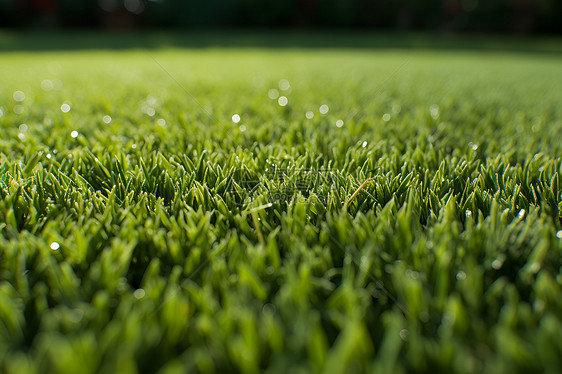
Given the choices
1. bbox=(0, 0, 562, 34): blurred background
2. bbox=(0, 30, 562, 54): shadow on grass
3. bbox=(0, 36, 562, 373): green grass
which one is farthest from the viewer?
bbox=(0, 0, 562, 34): blurred background

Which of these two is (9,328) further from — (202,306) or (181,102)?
(181,102)

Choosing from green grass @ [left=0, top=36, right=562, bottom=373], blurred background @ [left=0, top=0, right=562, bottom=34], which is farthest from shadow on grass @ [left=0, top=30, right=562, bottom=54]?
green grass @ [left=0, top=36, right=562, bottom=373]

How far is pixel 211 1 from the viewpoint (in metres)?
19.6

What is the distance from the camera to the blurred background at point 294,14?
18766mm

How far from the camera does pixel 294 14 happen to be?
21.1m

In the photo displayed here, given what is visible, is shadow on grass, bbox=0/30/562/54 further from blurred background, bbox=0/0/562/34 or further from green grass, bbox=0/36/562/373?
green grass, bbox=0/36/562/373

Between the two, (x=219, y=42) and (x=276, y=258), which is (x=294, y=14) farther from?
(x=276, y=258)

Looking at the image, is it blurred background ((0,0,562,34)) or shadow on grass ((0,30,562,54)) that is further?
blurred background ((0,0,562,34))

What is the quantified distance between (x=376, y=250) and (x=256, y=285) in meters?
0.28

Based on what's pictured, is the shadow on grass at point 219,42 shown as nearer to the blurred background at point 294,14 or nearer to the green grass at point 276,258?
the blurred background at point 294,14

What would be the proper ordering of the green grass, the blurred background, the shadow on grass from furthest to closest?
1. the blurred background
2. the shadow on grass
3. the green grass

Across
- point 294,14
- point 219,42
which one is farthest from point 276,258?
point 294,14

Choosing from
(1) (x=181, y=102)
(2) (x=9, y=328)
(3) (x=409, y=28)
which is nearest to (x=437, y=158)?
(2) (x=9, y=328)

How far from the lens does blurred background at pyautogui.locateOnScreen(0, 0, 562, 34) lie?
1877 cm
